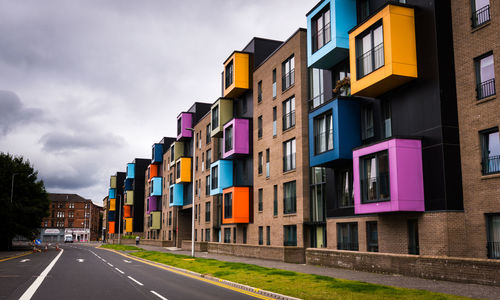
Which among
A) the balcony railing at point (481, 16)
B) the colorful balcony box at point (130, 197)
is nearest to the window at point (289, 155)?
the balcony railing at point (481, 16)

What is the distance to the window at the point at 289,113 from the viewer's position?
33312 millimetres

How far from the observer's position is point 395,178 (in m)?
20.4

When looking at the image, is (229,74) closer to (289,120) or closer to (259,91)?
(259,91)

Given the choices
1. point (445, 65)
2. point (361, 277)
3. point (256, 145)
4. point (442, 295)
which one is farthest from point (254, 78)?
point (442, 295)

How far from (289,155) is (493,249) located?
17.4 meters

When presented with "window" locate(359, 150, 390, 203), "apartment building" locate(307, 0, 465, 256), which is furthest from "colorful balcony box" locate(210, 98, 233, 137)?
"window" locate(359, 150, 390, 203)

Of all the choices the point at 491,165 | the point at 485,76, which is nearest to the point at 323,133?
the point at 485,76

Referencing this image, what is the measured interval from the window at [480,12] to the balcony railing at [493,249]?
9110mm

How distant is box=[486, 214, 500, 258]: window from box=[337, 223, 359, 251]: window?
793cm

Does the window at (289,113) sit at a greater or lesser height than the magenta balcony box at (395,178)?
greater

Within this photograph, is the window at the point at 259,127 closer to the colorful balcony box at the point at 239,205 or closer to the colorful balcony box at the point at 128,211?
the colorful balcony box at the point at 239,205

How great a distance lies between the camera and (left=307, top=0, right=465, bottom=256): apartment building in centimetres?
1973

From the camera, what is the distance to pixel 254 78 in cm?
4056

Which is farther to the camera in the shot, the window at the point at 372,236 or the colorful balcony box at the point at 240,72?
the colorful balcony box at the point at 240,72
